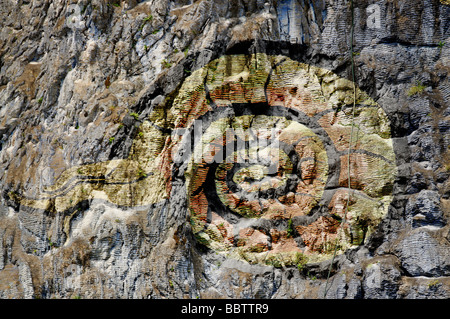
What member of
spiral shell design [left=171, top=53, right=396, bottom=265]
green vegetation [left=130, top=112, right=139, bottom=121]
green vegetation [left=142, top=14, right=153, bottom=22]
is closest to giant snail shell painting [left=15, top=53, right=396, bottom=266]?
spiral shell design [left=171, top=53, right=396, bottom=265]

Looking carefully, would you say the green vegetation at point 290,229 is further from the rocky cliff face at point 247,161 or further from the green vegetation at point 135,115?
the green vegetation at point 135,115

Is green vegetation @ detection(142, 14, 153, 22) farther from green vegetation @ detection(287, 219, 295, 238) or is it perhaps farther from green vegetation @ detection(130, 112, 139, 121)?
green vegetation @ detection(287, 219, 295, 238)

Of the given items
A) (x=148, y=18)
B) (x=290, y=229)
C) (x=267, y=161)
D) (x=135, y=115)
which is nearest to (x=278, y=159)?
(x=267, y=161)

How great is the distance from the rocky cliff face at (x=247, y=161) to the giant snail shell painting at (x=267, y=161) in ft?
0.07

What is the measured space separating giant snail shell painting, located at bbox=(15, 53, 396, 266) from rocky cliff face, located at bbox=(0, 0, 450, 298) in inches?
0.8

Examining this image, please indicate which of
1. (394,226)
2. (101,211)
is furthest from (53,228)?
(394,226)

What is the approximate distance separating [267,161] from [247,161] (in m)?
0.31

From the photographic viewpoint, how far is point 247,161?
249 inches

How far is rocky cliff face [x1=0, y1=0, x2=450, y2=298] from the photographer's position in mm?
5688

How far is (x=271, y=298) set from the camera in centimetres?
579

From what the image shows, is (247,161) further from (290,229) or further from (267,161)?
Result: (290,229)

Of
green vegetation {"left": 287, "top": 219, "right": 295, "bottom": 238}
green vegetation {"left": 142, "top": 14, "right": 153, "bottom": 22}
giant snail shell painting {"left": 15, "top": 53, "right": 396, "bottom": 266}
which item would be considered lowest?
green vegetation {"left": 287, "top": 219, "right": 295, "bottom": 238}

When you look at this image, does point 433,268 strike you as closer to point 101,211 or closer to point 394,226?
point 394,226

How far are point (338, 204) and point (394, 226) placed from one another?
2.57 feet
